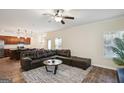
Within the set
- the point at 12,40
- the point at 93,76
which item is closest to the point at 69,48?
the point at 93,76

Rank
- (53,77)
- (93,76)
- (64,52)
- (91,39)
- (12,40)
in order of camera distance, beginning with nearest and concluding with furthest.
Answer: (53,77)
(93,76)
(91,39)
(64,52)
(12,40)

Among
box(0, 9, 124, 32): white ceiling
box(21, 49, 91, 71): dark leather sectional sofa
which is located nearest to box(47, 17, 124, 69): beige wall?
box(0, 9, 124, 32): white ceiling

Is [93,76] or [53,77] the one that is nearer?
[53,77]

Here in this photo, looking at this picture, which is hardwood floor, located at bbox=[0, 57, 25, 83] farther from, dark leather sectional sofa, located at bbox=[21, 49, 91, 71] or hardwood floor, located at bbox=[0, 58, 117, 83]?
dark leather sectional sofa, located at bbox=[21, 49, 91, 71]

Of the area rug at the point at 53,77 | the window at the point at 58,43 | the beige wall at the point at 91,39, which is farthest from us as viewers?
the window at the point at 58,43

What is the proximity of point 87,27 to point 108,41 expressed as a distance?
1.32 meters

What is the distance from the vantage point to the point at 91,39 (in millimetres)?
4426

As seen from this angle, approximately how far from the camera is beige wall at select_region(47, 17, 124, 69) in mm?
3775

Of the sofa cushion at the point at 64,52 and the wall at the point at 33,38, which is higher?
the wall at the point at 33,38

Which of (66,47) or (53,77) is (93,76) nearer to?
(53,77)

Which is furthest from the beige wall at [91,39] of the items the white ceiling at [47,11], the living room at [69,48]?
the white ceiling at [47,11]

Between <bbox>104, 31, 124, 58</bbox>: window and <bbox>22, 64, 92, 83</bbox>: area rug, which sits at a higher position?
<bbox>104, 31, 124, 58</bbox>: window

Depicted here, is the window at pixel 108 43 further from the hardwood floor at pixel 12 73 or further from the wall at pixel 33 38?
the wall at pixel 33 38

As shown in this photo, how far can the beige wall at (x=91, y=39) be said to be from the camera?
378 centimetres
